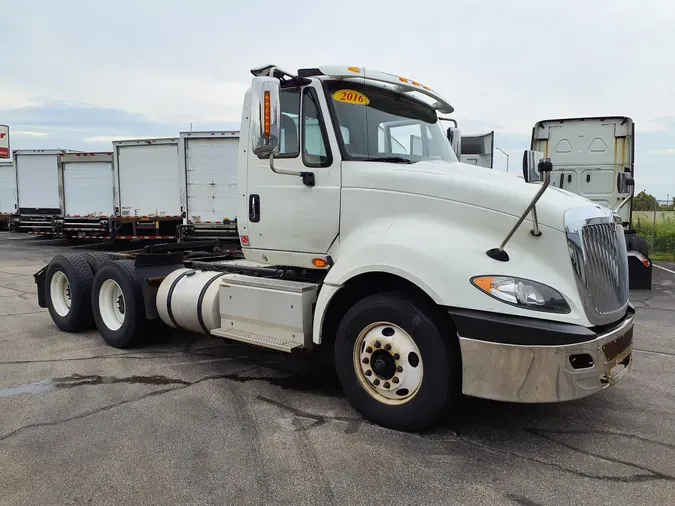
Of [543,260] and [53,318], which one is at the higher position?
[543,260]

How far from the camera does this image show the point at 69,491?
331 centimetres

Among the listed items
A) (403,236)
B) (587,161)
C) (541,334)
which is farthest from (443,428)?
(587,161)

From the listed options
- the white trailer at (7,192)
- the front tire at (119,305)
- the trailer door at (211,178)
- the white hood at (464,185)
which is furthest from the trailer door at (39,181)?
the white hood at (464,185)

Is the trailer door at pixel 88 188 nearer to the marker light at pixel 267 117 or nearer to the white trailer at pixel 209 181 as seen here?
the white trailer at pixel 209 181

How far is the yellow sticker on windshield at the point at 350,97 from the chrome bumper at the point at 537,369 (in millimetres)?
2231

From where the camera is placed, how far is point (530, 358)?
3465 mm

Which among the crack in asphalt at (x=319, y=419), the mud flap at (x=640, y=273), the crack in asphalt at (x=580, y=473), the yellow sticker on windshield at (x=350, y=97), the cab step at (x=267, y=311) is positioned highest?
the yellow sticker on windshield at (x=350, y=97)

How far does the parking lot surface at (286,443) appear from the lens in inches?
130

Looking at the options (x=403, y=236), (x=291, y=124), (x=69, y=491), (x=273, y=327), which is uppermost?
(x=291, y=124)

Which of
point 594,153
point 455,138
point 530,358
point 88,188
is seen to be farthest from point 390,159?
point 88,188

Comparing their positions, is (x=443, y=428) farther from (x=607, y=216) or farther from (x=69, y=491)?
(x=69, y=491)

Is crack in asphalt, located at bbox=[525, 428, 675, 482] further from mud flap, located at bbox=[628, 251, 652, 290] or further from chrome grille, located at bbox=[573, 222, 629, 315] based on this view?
mud flap, located at bbox=[628, 251, 652, 290]

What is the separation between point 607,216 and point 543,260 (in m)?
0.96

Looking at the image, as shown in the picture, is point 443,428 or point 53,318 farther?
point 53,318
